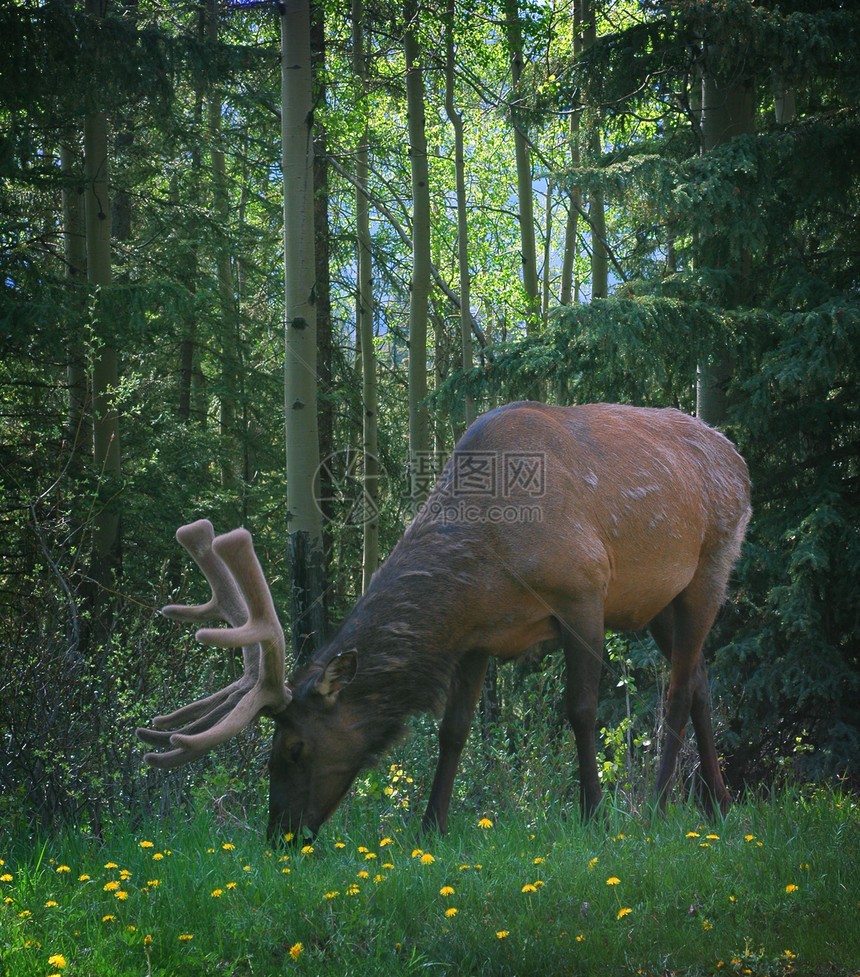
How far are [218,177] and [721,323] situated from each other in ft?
32.4

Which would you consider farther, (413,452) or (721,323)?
(413,452)

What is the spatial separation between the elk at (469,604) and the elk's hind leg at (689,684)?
0.7 inches

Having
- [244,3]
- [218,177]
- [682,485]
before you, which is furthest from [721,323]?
[218,177]

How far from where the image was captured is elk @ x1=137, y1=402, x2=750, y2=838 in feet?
14.7

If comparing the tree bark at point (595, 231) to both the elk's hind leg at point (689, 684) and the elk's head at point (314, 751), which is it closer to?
the elk's hind leg at point (689, 684)

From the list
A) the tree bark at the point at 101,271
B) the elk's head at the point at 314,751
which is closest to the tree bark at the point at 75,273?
the tree bark at the point at 101,271

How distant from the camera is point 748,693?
805 centimetres

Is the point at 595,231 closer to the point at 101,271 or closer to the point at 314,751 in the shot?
the point at 101,271

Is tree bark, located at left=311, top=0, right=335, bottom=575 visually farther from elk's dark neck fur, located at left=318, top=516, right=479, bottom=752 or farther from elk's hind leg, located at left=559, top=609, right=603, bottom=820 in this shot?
elk's hind leg, located at left=559, top=609, right=603, bottom=820

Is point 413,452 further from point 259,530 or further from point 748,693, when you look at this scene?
point 748,693

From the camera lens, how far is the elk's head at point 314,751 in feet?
14.7

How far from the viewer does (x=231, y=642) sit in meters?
4.03

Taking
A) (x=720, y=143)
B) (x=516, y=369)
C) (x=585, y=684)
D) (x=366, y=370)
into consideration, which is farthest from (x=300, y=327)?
(x=366, y=370)

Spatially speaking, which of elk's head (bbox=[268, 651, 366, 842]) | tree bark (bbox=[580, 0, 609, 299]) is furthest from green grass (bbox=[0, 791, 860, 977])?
tree bark (bbox=[580, 0, 609, 299])
